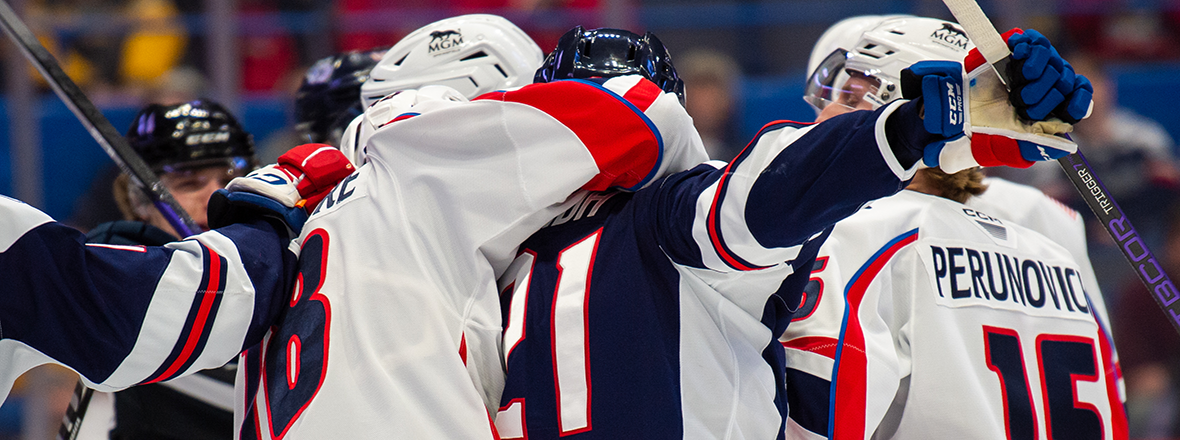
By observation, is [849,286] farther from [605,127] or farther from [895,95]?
[605,127]

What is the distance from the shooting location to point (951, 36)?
7.35 feet

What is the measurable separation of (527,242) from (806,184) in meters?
0.51

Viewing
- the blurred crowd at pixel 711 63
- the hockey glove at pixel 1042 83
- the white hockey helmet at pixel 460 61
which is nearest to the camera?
the hockey glove at pixel 1042 83

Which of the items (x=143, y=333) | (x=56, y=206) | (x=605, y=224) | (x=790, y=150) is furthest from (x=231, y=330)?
(x=56, y=206)

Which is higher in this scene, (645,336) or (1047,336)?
(645,336)

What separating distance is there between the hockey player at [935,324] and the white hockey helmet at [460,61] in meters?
0.67

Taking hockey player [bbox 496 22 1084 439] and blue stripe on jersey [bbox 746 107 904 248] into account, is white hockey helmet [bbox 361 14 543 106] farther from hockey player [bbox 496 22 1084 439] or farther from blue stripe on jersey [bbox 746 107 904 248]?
blue stripe on jersey [bbox 746 107 904 248]

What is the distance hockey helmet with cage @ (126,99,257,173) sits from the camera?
2.51 metres

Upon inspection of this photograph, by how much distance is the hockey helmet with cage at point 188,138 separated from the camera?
251cm

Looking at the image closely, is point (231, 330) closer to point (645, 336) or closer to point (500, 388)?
point (500, 388)

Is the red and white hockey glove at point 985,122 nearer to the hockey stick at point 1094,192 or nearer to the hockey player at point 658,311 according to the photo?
the hockey stick at point 1094,192

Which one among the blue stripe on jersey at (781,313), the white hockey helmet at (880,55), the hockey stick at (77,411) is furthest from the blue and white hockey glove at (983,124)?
the hockey stick at (77,411)

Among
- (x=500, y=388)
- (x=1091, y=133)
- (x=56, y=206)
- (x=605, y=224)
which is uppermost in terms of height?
(x=605, y=224)

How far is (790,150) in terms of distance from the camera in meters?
1.35
